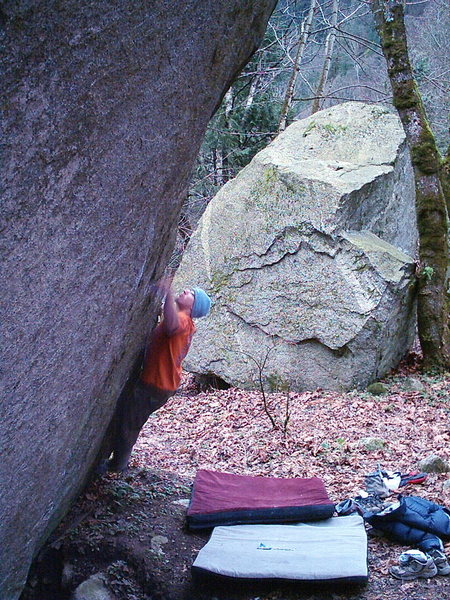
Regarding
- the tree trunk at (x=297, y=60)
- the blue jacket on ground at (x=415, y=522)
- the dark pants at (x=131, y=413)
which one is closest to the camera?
the blue jacket on ground at (x=415, y=522)

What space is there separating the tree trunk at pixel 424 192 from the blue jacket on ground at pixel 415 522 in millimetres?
5039

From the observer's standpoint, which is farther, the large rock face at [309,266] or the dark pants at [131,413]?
the large rock face at [309,266]

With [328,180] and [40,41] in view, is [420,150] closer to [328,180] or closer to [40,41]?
[328,180]

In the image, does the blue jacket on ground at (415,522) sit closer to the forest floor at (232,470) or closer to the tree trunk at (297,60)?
the forest floor at (232,470)

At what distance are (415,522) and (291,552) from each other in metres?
0.98

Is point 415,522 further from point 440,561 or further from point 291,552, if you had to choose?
point 291,552

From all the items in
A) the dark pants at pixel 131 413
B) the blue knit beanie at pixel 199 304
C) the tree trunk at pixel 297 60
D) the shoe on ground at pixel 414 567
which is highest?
the tree trunk at pixel 297 60

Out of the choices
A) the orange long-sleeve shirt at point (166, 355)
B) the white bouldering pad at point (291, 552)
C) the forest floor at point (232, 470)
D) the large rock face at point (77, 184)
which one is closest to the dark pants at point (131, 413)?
the orange long-sleeve shirt at point (166, 355)

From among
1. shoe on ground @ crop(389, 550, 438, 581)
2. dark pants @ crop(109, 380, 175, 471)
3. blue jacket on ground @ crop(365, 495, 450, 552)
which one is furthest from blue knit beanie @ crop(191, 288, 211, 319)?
shoe on ground @ crop(389, 550, 438, 581)

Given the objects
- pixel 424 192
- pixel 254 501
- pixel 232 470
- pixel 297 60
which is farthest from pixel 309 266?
pixel 297 60

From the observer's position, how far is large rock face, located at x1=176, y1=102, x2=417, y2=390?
9.14 m

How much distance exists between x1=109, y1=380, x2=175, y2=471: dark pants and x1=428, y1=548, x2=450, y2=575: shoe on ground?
2254mm

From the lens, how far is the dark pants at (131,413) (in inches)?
206

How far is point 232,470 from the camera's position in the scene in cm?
673
